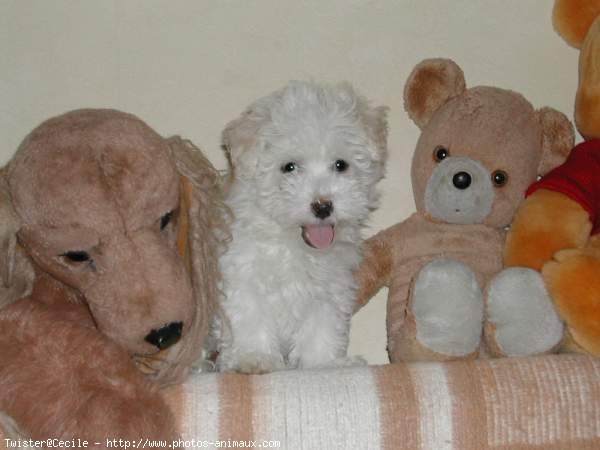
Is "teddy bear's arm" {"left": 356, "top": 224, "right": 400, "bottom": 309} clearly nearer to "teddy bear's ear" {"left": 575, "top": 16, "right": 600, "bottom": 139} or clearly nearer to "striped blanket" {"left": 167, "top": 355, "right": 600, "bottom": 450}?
"striped blanket" {"left": 167, "top": 355, "right": 600, "bottom": 450}

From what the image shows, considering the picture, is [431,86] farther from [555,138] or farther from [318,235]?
[318,235]

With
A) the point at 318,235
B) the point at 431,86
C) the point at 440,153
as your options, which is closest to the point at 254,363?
the point at 318,235

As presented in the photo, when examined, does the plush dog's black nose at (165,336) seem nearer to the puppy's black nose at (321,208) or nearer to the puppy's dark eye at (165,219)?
the puppy's dark eye at (165,219)

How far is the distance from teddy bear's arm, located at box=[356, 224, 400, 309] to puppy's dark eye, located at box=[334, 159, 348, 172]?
0.82ft

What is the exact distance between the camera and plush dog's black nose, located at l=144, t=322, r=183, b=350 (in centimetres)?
129

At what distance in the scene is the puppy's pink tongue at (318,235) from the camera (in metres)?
1.65

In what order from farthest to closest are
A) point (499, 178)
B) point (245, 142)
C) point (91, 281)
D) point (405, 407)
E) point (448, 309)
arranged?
1. point (499, 178)
2. point (245, 142)
3. point (448, 309)
4. point (405, 407)
5. point (91, 281)

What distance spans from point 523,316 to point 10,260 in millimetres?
1031

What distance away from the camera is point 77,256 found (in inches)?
50.1

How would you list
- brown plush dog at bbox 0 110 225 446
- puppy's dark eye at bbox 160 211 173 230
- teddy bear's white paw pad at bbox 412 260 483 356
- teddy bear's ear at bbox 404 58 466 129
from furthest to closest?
1. teddy bear's ear at bbox 404 58 466 129
2. teddy bear's white paw pad at bbox 412 260 483 356
3. puppy's dark eye at bbox 160 211 173 230
4. brown plush dog at bbox 0 110 225 446

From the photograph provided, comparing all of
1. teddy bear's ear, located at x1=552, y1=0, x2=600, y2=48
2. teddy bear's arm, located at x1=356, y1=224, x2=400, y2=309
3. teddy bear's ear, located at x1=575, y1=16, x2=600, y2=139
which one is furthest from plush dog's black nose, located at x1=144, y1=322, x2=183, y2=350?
teddy bear's ear, located at x1=552, y1=0, x2=600, y2=48

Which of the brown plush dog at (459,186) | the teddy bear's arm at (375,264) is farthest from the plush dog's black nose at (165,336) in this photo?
the teddy bear's arm at (375,264)

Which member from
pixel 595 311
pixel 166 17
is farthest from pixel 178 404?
pixel 166 17

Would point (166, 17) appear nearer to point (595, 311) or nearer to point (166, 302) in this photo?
point (166, 302)
